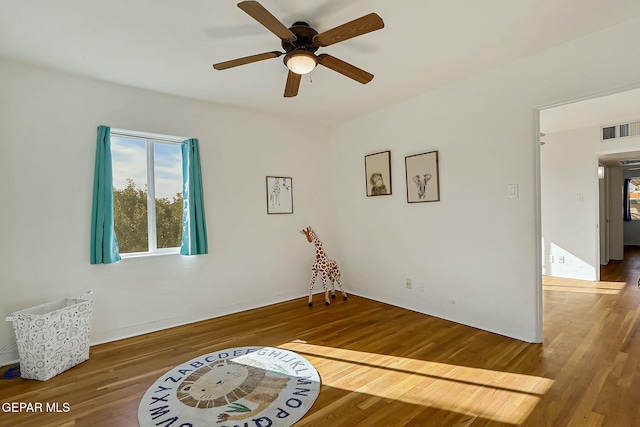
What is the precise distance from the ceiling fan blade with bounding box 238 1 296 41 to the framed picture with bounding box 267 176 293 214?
2509mm

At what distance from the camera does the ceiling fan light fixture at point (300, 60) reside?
2178 millimetres

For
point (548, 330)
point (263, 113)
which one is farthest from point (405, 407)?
point (263, 113)

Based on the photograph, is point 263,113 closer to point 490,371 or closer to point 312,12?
point 312,12

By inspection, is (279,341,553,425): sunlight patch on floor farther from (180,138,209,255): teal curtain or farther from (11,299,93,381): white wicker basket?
(11,299,93,381): white wicker basket

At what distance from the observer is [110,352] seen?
288 cm

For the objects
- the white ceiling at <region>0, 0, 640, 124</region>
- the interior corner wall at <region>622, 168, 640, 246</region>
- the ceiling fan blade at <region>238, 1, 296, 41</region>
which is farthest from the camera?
the interior corner wall at <region>622, 168, 640, 246</region>

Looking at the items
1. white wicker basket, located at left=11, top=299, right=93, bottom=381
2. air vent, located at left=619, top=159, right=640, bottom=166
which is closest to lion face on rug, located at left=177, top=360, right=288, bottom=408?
white wicker basket, located at left=11, top=299, right=93, bottom=381

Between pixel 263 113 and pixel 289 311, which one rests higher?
pixel 263 113

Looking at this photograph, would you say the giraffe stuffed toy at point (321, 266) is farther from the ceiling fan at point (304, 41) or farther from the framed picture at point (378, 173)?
the ceiling fan at point (304, 41)

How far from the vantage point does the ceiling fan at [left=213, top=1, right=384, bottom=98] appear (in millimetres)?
1777

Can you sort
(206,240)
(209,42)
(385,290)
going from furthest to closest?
1. (385,290)
2. (206,240)
3. (209,42)

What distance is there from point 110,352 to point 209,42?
2.96 m

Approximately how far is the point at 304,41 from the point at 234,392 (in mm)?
2597

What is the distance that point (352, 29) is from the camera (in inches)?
73.9
